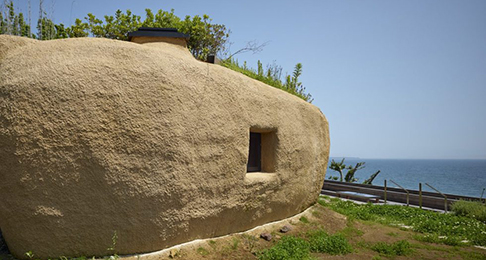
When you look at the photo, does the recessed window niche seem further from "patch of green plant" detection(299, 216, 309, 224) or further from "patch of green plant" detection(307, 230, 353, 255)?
"patch of green plant" detection(299, 216, 309, 224)

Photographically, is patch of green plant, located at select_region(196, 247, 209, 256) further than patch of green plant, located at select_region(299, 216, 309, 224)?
No

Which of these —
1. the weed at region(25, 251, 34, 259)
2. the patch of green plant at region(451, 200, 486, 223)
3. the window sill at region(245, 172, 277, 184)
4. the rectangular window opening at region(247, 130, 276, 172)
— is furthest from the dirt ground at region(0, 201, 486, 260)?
the patch of green plant at region(451, 200, 486, 223)

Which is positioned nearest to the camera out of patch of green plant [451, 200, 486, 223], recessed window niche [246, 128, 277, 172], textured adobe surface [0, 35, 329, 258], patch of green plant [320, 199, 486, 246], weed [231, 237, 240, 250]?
textured adobe surface [0, 35, 329, 258]

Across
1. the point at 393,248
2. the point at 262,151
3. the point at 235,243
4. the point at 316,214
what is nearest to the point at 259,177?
the point at 262,151

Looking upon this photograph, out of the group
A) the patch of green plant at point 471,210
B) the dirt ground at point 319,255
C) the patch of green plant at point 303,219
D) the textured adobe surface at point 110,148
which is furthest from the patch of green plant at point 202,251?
the patch of green plant at point 471,210

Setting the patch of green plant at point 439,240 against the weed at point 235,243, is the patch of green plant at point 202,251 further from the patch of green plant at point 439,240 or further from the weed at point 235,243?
the patch of green plant at point 439,240

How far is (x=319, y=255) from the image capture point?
21.5ft

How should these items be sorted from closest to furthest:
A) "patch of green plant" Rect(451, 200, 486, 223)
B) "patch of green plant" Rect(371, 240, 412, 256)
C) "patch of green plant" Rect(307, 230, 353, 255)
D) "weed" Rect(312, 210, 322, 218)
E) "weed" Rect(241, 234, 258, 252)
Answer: "weed" Rect(241, 234, 258, 252) → "patch of green plant" Rect(307, 230, 353, 255) → "patch of green plant" Rect(371, 240, 412, 256) → "weed" Rect(312, 210, 322, 218) → "patch of green plant" Rect(451, 200, 486, 223)

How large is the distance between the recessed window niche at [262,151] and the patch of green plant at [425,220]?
3749 mm

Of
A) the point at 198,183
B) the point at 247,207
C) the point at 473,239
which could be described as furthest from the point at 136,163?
the point at 473,239

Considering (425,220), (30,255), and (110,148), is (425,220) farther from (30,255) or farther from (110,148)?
(30,255)

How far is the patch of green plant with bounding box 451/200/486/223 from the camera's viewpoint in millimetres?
10297

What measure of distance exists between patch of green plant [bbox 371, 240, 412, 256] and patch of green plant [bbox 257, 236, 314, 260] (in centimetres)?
166

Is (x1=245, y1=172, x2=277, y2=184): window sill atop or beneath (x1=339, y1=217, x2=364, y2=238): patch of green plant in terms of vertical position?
atop
